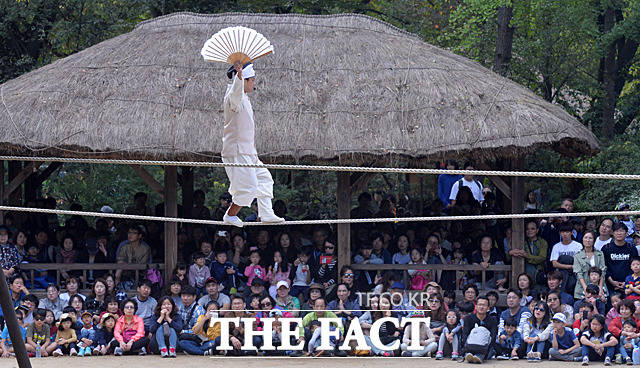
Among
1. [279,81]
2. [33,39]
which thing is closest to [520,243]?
[279,81]

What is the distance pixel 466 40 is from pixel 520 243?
4.77m

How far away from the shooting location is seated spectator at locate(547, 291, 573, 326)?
922cm

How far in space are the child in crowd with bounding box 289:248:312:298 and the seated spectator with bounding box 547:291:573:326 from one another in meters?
2.60

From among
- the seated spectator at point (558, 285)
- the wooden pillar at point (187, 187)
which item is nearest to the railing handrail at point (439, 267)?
the seated spectator at point (558, 285)

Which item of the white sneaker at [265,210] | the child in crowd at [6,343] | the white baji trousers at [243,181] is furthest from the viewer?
the child in crowd at [6,343]

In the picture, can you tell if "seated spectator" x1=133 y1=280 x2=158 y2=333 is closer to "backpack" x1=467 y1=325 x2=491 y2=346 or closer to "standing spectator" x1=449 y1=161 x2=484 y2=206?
"backpack" x1=467 y1=325 x2=491 y2=346

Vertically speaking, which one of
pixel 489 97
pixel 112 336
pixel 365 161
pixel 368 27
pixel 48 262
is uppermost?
pixel 368 27

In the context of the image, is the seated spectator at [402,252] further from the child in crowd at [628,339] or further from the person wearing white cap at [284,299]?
the child in crowd at [628,339]

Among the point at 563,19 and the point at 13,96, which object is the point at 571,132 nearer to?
the point at 563,19

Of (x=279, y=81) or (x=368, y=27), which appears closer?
(x=279, y=81)

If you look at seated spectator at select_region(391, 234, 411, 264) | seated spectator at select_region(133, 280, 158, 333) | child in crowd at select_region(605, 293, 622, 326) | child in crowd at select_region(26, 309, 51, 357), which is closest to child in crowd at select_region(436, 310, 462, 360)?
seated spectator at select_region(391, 234, 411, 264)

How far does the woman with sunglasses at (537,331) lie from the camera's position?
29.8 ft

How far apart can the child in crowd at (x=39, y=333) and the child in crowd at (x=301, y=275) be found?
259 cm

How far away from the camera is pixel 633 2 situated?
41.8ft
